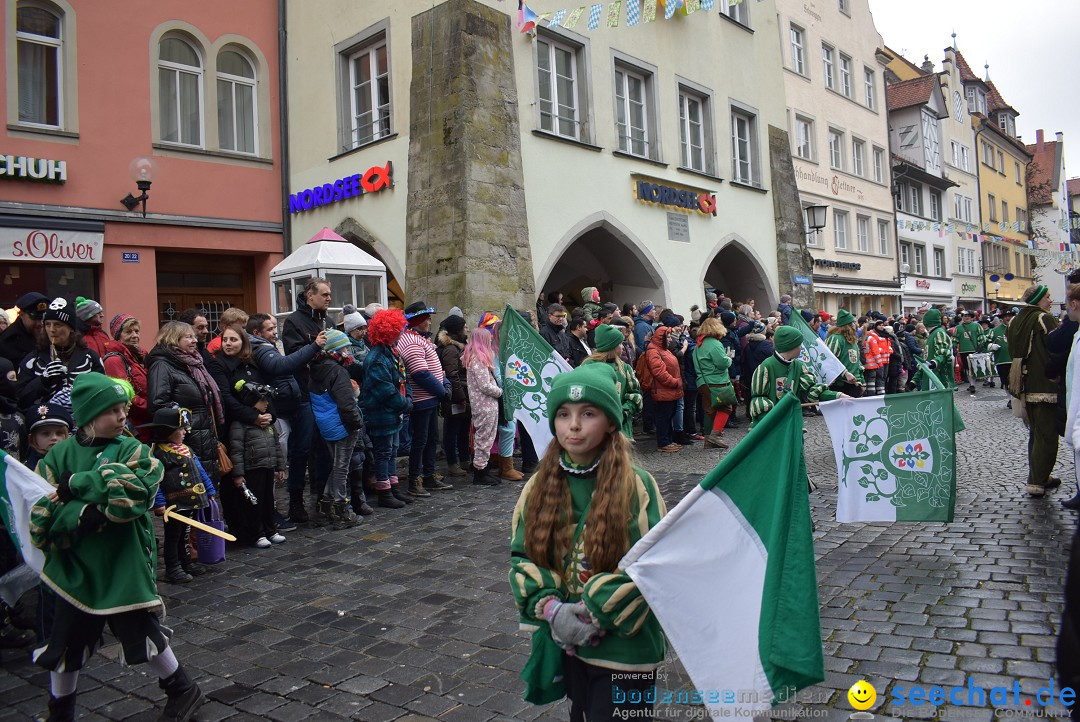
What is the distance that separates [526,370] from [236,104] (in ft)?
33.6

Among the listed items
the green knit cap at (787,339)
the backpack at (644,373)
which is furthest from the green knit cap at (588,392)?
the backpack at (644,373)

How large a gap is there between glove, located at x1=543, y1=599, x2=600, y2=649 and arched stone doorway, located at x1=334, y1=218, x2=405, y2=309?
36.7 ft

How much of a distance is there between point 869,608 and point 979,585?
0.87 m

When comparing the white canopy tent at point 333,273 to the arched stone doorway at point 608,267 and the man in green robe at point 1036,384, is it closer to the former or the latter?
the arched stone doorway at point 608,267

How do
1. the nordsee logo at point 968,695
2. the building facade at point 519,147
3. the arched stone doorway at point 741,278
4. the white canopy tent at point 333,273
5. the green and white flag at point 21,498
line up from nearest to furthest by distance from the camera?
the nordsee logo at point 968,695 → the green and white flag at point 21,498 → the white canopy tent at point 333,273 → the building facade at point 519,147 → the arched stone doorway at point 741,278

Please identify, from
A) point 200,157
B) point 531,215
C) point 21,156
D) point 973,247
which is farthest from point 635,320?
point 973,247

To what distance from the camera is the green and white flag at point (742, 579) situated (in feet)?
7.66

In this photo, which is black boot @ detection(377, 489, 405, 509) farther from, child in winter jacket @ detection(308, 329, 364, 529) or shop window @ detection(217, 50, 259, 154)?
shop window @ detection(217, 50, 259, 154)

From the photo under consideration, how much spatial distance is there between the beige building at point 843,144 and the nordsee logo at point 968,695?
22698 millimetres

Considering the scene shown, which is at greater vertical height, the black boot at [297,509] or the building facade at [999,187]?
the building facade at [999,187]

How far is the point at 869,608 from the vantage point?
4.48 m

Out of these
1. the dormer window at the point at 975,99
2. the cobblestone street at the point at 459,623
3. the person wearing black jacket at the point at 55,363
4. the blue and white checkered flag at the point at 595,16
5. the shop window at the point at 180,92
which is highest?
the dormer window at the point at 975,99

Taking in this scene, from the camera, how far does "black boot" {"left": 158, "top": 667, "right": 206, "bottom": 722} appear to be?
345 cm

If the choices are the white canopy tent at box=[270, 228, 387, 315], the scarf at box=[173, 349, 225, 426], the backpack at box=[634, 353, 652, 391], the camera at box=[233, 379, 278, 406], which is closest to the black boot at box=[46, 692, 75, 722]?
the scarf at box=[173, 349, 225, 426]
